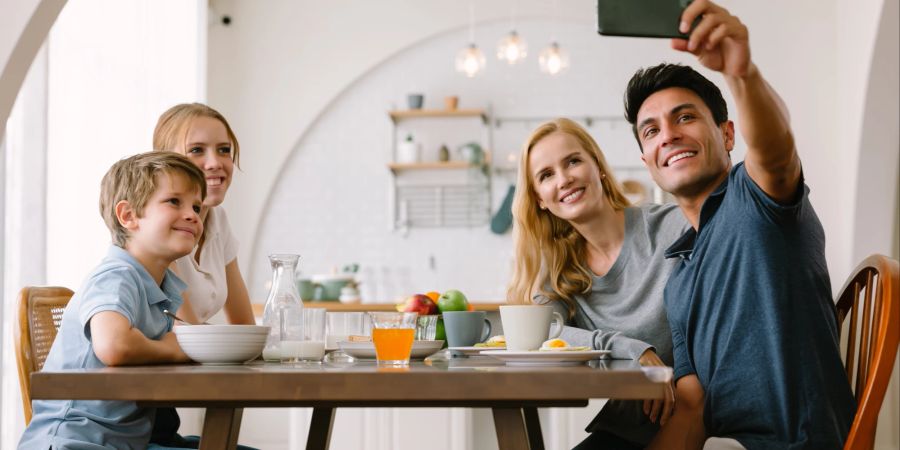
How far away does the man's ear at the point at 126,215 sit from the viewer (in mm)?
1799

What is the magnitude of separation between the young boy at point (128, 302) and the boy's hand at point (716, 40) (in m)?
0.96

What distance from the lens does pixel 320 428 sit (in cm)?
207

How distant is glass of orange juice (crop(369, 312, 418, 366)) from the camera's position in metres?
1.48

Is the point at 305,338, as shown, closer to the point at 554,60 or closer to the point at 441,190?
the point at 554,60

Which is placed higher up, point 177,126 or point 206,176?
point 177,126

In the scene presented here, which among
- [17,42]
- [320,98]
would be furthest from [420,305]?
[320,98]

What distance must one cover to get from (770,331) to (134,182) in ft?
3.96

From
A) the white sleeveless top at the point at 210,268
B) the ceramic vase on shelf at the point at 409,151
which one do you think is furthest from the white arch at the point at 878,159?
the white sleeveless top at the point at 210,268

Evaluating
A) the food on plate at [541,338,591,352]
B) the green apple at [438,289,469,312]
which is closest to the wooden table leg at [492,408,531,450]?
the food on plate at [541,338,591,352]

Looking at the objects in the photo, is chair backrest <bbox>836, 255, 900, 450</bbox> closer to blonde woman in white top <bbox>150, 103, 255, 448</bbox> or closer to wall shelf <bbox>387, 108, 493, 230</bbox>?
blonde woman in white top <bbox>150, 103, 255, 448</bbox>

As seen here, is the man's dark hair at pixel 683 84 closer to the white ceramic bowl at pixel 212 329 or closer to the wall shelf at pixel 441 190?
the white ceramic bowl at pixel 212 329

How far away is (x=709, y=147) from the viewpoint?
182 cm

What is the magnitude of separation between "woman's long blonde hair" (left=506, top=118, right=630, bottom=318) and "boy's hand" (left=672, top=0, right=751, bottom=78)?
2.50 ft

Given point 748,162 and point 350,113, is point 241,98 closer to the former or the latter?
point 350,113
